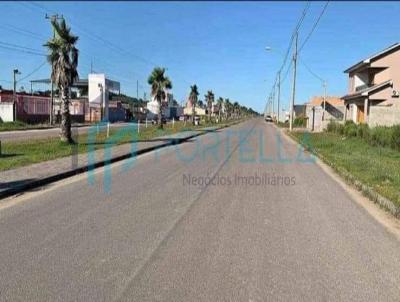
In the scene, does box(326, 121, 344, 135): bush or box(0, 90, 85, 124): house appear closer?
box(326, 121, 344, 135): bush

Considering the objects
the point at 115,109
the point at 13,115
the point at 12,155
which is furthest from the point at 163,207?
the point at 115,109

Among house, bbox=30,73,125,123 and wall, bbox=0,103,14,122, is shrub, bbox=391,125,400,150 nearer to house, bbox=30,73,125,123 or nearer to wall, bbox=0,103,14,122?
wall, bbox=0,103,14,122

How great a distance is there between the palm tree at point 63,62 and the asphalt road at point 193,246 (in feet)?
46.6

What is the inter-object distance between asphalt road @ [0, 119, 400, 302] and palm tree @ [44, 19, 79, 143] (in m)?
14.2

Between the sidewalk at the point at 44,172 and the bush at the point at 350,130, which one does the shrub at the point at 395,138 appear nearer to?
the bush at the point at 350,130

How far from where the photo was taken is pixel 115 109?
93.4 metres

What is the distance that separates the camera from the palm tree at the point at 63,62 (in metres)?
25.6

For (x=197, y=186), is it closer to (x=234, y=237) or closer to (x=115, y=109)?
(x=234, y=237)

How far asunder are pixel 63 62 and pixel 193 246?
2087 centimetres

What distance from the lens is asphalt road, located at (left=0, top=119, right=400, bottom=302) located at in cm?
508

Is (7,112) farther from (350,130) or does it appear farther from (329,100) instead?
(329,100)

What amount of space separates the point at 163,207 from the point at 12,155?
10.5 metres

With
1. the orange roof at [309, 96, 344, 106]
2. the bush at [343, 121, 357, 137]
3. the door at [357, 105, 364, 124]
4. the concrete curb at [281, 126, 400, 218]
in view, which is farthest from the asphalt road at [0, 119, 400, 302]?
the orange roof at [309, 96, 344, 106]

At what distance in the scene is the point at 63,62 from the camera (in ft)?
84.2
